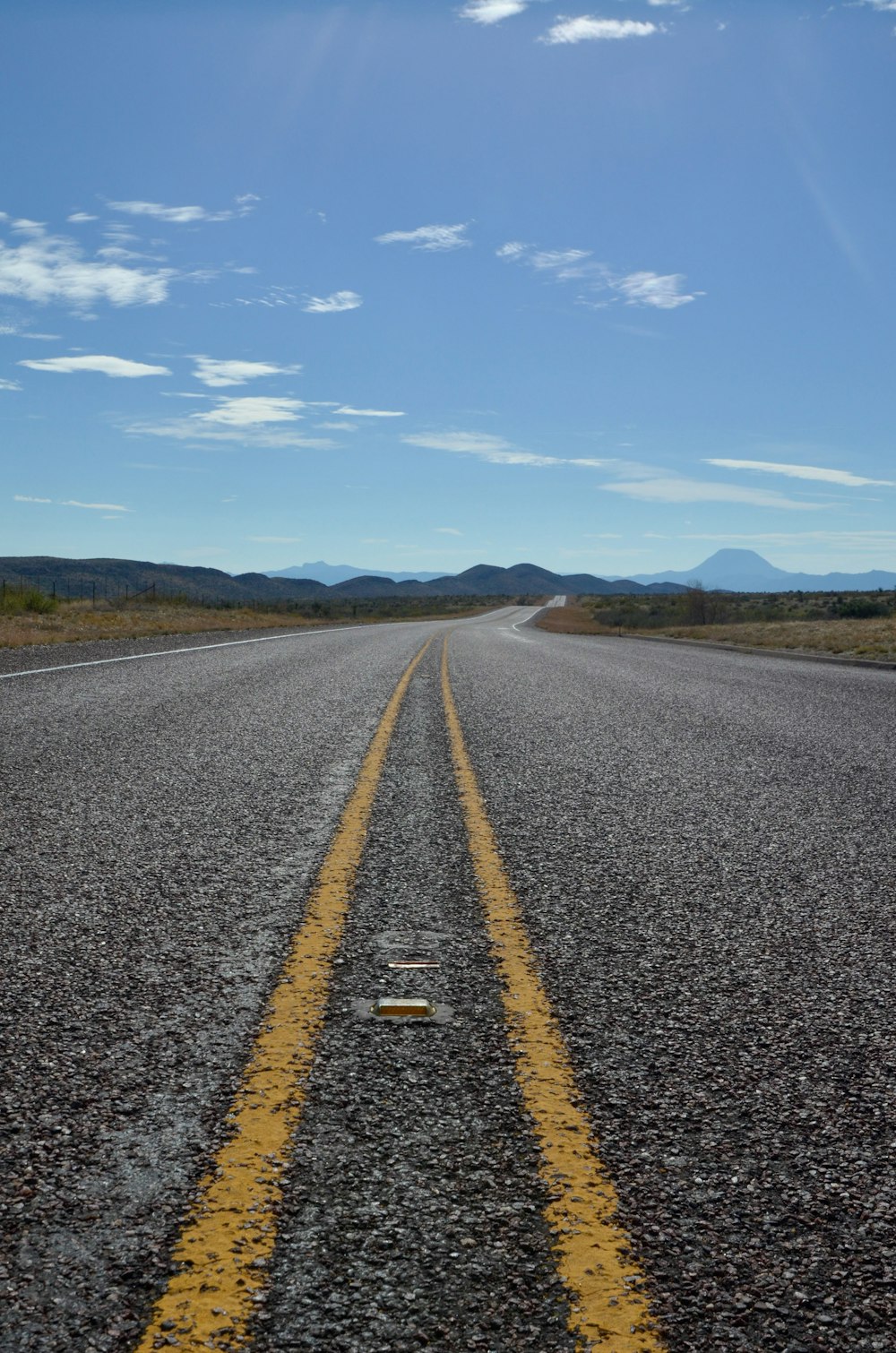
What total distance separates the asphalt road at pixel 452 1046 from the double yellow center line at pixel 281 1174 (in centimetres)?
4

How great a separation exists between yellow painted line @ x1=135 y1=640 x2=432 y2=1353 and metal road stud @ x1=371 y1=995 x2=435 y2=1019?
0.18m

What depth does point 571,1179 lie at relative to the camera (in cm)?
234

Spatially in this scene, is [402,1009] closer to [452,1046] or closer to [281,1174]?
[452,1046]

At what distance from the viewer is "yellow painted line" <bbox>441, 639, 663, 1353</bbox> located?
6.24ft

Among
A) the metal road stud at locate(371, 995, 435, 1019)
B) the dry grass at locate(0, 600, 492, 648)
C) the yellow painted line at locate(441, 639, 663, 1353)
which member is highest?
the dry grass at locate(0, 600, 492, 648)

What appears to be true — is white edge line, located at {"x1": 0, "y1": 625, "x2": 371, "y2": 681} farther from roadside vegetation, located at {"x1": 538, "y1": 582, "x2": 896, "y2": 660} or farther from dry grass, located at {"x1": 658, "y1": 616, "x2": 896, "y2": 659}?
roadside vegetation, located at {"x1": 538, "y1": 582, "x2": 896, "y2": 660}

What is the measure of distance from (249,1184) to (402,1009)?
0.98 m

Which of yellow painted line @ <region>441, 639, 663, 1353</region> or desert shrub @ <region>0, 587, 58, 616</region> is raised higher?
desert shrub @ <region>0, 587, 58, 616</region>

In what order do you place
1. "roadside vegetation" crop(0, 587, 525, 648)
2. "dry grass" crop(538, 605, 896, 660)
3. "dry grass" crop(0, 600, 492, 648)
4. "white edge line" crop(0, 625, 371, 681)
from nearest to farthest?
"white edge line" crop(0, 625, 371, 681) → "dry grass" crop(0, 600, 492, 648) → "roadside vegetation" crop(0, 587, 525, 648) → "dry grass" crop(538, 605, 896, 660)

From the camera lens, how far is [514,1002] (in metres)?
3.32

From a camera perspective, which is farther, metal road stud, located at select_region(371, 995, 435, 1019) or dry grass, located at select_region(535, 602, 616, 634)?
dry grass, located at select_region(535, 602, 616, 634)

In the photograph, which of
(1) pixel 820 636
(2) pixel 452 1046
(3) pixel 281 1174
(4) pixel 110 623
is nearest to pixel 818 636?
(1) pixel 820 636

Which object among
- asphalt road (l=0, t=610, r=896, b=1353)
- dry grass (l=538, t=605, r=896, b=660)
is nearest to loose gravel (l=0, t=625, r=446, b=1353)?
asphalt road (l=0, t=610, r=896, b=1353)

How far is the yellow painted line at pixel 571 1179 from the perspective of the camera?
1.90 metres
